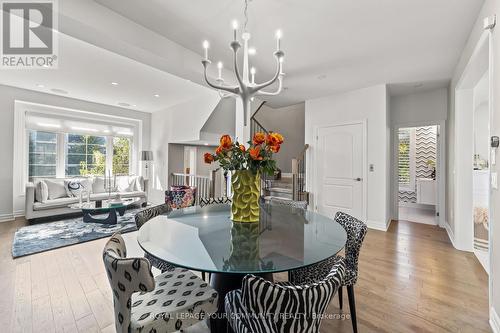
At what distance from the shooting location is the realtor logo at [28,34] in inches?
72.6

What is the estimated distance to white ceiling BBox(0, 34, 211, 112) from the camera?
3266 millimetres

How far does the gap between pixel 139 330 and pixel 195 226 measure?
67cm

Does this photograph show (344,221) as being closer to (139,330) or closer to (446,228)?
(139,330)

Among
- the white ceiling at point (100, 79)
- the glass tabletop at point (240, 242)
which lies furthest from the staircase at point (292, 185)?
the glass tabletop at point (240, 242)

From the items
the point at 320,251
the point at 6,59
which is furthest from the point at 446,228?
the point at 6,59

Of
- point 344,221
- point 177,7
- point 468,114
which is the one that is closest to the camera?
point 344,221

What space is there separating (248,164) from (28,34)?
10.8ft

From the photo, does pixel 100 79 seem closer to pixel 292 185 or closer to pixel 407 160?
pixel 292 185

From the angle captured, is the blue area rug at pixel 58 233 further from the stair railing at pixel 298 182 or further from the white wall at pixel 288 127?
the white wall at pixel 288 127

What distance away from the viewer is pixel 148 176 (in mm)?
6773

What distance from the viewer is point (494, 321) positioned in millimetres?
1601

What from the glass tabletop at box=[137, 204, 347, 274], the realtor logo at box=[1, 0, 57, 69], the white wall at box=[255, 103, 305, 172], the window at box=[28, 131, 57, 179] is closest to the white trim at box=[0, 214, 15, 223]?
the window at box=[28, 131, 57, 179]

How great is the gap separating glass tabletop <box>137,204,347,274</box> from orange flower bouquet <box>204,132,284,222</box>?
0.13m

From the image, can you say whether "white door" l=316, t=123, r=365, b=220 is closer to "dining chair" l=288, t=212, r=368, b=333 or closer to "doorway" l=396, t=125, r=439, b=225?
"doorway" l=396, t=125, r=439, b=225
